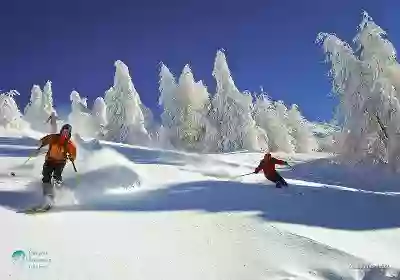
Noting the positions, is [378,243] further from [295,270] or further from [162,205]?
[162,205]

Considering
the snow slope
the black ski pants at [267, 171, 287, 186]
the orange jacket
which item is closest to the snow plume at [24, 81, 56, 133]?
the snow slope

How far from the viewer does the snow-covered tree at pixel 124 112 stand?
153 ft

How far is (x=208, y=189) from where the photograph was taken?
1158 cm

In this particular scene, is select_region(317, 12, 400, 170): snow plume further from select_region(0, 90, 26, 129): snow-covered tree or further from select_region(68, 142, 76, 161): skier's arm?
select_region(0, 90, 26, 129): snow-covered tree

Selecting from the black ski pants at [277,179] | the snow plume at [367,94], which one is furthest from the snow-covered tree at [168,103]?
the black ski pants at [277,179]

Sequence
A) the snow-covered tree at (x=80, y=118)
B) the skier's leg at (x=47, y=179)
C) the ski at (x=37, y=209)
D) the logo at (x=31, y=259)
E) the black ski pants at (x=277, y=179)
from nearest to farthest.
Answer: the logo at (x=31, y=259) → the ski at (x=37, y=209) → the skier's leg at (x=47, y=179) → the black ski pants at (x=277, y=179) → the snow-covered tree at (x=80, y=118)

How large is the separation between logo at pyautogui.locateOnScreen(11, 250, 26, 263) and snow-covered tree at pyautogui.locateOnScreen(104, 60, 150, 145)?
3973 centimetres

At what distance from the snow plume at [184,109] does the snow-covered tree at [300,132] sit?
9.88 metres

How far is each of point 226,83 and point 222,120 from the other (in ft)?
10.8

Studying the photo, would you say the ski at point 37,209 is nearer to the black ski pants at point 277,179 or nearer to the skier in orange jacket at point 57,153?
the skier in orange jacket at point 57,153

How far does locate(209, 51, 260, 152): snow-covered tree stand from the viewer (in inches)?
1567

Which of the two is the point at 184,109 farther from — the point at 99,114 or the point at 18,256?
the point at 18,256

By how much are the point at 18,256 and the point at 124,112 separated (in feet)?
138

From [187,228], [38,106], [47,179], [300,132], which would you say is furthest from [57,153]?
[38,106]
